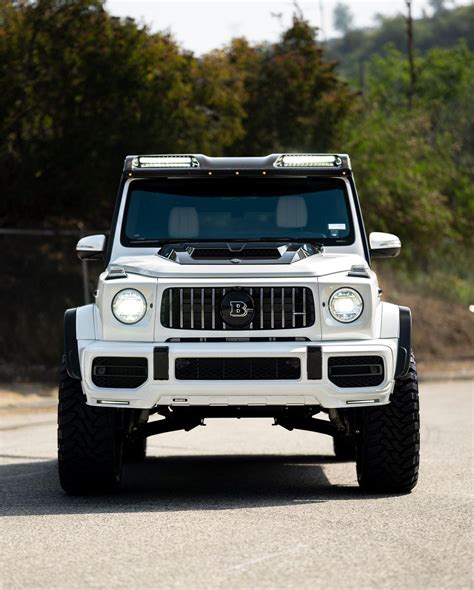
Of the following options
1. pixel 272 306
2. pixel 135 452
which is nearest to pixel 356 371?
pixel 272 306

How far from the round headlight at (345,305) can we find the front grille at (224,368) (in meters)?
0.45

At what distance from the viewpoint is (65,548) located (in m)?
8.00

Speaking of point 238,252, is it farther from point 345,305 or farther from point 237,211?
point 345,305

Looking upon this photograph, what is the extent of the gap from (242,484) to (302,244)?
A: 1.98m

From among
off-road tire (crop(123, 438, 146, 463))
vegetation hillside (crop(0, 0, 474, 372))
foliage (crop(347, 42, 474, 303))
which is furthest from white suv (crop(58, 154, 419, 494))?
A: foliage (crop(347, 42, 474, 303))

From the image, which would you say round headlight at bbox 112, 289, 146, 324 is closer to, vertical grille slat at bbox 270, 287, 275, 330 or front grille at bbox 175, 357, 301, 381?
front grille at bbox 175, 357, 301, 381

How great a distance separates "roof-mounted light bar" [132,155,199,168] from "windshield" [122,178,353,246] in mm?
147

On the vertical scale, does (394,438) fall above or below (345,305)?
below

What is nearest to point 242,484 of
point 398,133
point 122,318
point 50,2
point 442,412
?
point 122,318

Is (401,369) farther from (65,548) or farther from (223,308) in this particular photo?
(65,548)

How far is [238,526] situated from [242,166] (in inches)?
132

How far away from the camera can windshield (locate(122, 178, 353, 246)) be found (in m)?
11.0

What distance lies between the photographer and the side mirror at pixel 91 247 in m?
10.9

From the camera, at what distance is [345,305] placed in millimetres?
9906
